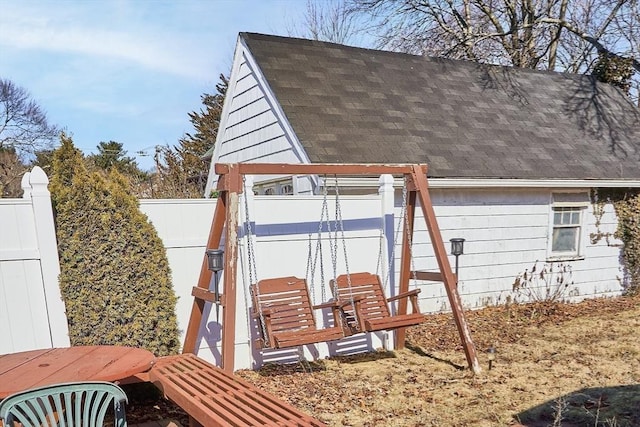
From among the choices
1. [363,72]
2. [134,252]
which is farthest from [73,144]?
[363,72]

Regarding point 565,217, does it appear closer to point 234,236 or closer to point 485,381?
point 485,381

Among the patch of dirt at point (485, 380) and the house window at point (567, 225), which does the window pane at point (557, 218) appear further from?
the patch of dirt at point (485, 380)

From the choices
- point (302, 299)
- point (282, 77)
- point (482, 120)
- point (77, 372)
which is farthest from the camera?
point (482, 120)

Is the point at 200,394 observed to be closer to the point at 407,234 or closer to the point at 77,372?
the point at 77,372

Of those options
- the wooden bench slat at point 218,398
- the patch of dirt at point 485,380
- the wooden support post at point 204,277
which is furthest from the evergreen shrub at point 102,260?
the patch of dirt at point 485,380

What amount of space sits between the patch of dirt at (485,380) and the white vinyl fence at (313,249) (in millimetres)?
486

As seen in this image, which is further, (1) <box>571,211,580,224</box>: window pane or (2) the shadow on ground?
(1) <box>571,211,580,224</box>: window pane

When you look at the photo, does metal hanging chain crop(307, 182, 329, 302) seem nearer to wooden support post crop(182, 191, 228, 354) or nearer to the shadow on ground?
wooden support post crop(182, 191, 228, 354)

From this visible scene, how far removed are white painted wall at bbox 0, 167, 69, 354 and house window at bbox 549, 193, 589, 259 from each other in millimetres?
7347

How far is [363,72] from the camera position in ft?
26.4

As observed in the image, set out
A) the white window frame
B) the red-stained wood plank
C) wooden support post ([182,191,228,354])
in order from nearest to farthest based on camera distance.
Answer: the red-stained wood plank, wooden support post ([182,191,228,354]), the white window frame

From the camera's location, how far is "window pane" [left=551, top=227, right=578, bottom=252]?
25.6 feet

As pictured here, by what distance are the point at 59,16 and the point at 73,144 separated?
4.68 metres

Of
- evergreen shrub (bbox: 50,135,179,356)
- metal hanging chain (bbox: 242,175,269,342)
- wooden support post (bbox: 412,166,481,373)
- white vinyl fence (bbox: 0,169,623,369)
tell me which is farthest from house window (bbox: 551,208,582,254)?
evergreen shrub (bbox: 50,135,179,356)
